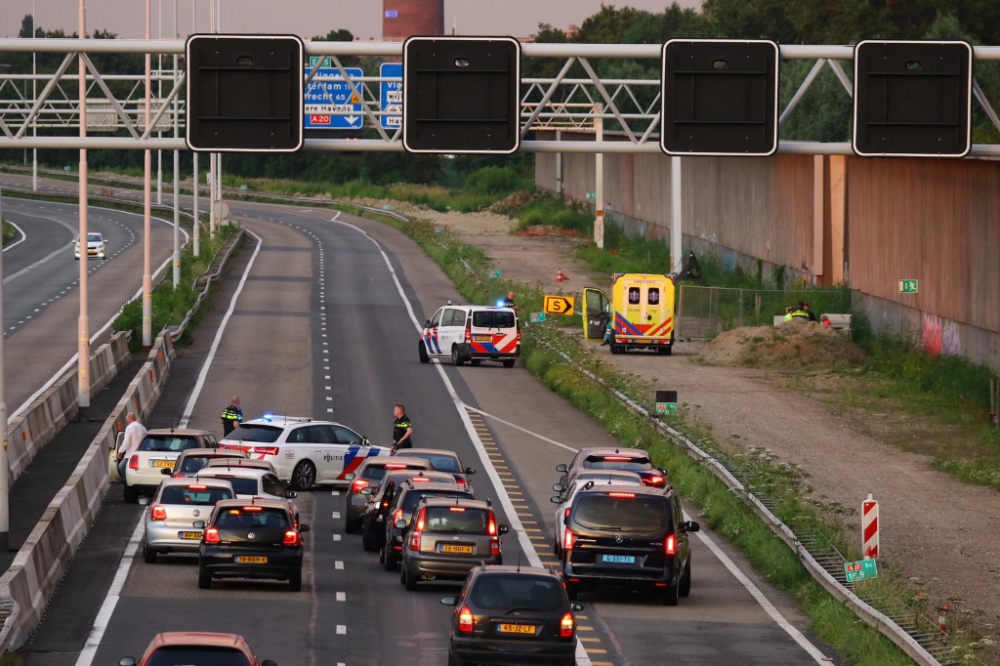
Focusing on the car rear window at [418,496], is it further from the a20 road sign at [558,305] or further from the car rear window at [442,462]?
the a20 road sign at [558,305]

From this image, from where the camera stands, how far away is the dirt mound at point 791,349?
5709 centimetres

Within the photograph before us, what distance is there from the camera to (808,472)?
37.5 meters

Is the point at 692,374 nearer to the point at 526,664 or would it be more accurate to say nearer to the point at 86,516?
the point at 86,516

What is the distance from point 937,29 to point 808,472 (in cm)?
6107

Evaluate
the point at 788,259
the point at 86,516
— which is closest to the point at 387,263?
the point at 788,259

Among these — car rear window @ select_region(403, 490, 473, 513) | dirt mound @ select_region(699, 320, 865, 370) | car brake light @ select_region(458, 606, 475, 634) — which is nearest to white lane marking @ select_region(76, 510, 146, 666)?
car rear window @ select_region(403, 490, 473, 513)

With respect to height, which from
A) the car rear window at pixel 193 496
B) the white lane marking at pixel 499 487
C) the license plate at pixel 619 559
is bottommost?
the white lane marking at pixel 499 487

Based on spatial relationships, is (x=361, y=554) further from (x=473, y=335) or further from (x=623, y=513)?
(x=473, y=335)

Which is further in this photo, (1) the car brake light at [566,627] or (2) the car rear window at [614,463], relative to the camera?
(2) the car rear window at [614,463]

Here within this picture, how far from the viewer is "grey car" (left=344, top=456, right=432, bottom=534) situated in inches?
1272

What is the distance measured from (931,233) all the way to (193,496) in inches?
1202

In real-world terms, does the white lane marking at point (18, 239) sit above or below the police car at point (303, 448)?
above

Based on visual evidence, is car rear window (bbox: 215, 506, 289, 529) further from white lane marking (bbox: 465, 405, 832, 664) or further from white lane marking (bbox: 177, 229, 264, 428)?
white lane marking (bbox: 177, 229, 264, 428)

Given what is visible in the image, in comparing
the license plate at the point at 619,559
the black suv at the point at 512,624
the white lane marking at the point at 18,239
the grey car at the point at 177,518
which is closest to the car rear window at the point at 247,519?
the grey car at the point at 177,518
